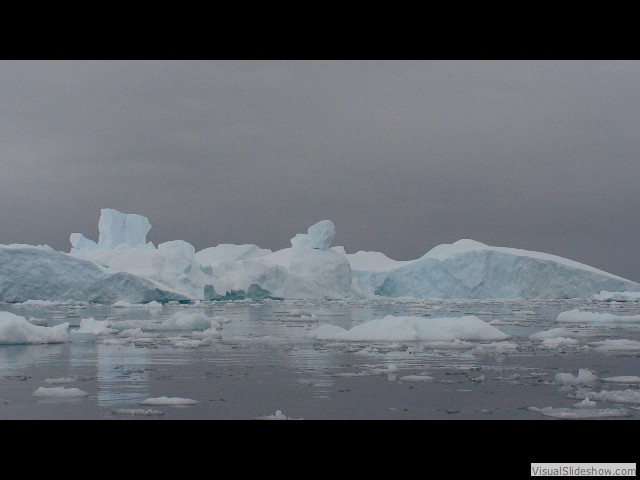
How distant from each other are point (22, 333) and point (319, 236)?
83.9 ft

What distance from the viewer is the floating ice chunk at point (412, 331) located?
44.7ft

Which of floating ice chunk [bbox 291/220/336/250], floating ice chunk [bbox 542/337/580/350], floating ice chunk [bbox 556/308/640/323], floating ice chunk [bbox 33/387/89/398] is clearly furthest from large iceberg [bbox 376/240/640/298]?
floating ice chunk [bbox 33/387/89/398]

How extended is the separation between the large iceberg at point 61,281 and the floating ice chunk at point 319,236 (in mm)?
10269

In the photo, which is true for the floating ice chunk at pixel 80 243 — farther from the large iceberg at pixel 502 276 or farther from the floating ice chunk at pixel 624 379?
the floating ice chunk at pixel 624 379

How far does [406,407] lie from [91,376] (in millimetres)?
4053

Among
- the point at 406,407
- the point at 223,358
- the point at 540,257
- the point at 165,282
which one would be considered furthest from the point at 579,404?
the point at 540,257

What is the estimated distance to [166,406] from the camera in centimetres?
666

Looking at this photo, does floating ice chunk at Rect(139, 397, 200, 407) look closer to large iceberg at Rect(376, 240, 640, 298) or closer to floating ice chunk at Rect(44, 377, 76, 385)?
floating ice chunk at Rect(44, 377, 76, 385)

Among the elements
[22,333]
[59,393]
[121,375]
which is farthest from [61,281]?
[59,393]

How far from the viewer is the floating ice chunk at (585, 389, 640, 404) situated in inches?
274

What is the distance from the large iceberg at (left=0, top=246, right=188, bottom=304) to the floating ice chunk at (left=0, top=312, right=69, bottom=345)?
13.9 m

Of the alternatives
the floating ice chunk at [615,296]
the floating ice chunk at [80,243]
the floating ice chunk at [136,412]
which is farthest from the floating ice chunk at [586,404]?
the floating ice chunk at [615,296]

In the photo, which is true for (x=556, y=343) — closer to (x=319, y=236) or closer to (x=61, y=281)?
(x=61, y=281)
